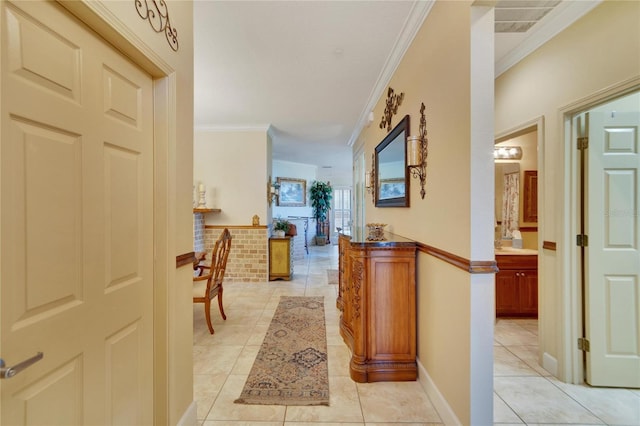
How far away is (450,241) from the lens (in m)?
1.60

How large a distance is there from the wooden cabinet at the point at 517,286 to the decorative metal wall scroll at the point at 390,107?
6.70 feet

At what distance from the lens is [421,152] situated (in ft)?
6.56

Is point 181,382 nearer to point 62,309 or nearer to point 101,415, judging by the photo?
point 101,415

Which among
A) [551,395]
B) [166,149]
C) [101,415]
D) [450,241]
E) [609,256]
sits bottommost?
[551,395]

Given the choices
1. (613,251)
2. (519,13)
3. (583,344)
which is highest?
(519,13)

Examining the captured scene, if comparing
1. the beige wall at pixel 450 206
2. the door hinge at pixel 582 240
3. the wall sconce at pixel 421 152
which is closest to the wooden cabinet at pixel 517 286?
the door hinge at pixel 582 240

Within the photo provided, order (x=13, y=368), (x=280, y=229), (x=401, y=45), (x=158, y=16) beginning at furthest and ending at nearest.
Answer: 1. (x=280, y=229)
2. (x=401, y=45)
3. (x=158, y=16)
4. (x=13, y=368)

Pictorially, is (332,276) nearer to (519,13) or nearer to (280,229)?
(280,229)

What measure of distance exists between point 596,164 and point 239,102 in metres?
→ 3.80

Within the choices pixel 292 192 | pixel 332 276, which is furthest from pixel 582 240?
pixel 292 192

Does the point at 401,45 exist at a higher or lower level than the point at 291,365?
higher

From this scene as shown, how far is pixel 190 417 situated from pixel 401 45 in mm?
3132

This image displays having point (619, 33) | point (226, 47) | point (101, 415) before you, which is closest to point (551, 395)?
point (619, 33)

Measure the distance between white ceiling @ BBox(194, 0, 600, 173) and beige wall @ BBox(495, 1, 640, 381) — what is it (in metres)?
0.15
